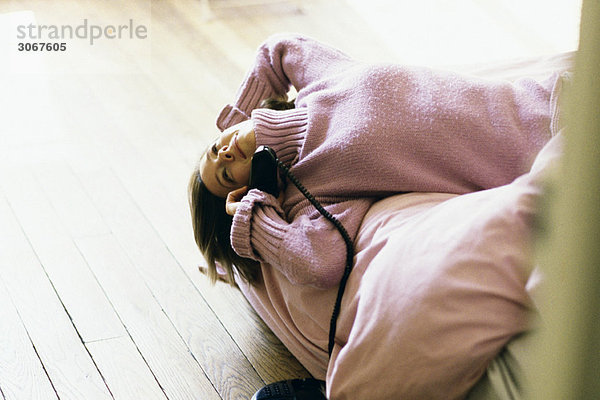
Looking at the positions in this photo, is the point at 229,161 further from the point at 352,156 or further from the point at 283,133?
the point at 352,156

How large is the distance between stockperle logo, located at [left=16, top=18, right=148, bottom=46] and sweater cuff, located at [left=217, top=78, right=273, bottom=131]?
1.35 meters

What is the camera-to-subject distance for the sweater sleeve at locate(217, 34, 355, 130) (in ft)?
5.51

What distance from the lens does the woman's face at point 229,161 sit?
1.49 meters

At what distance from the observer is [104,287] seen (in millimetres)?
1698

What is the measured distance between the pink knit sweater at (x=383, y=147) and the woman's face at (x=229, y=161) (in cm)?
4

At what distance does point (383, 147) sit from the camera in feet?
4.51

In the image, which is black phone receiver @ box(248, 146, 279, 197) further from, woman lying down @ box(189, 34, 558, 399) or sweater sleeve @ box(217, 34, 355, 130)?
sweater sleeve @ box(217, 34, 355, 130)

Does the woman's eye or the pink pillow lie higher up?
the pink pillow

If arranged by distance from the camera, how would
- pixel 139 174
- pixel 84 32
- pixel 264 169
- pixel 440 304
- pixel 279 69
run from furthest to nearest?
1. pixel 84 32
2. pixel 139 174
3. pixel 279 69
4. pixel 264 169
5. pixel 440 304

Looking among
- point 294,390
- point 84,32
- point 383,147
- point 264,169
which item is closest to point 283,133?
point 264,169

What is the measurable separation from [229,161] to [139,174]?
710mm

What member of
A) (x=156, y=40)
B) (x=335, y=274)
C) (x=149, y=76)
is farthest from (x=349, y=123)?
(x=156, y=40)

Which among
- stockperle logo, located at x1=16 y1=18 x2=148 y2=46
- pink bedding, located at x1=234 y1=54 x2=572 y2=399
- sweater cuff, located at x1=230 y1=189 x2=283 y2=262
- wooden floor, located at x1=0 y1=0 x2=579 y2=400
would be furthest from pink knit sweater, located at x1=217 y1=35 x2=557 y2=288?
stockperle logo, located at x1=16 y1=18 x2=148 y2=46

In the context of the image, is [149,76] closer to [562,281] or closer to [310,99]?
[310,99]
